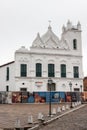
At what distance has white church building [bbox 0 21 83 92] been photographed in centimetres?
5381

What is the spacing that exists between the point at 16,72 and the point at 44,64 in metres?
6.01

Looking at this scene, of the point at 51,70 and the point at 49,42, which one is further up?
the point at 49,42

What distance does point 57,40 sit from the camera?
5884cm

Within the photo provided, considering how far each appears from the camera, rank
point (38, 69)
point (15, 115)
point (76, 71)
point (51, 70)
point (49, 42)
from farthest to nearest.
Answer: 1. point (76, 71)
2. point (49, 42)
3. point (51, 70)
4. point (38, 69)
5. point (15, 115)

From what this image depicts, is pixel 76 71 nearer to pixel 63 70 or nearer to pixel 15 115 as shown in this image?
pixel 63 70

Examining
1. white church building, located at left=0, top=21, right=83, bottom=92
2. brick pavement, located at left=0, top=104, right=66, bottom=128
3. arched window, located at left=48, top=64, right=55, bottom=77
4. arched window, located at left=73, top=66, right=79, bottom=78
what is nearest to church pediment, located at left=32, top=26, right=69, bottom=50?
white church building, located at left=0, top=21, right=83, bottom=92

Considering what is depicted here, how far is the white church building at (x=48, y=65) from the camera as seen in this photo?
5381 cm

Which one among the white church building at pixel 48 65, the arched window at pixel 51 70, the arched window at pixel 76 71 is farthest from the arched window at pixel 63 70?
the arched window at pixel 76 71

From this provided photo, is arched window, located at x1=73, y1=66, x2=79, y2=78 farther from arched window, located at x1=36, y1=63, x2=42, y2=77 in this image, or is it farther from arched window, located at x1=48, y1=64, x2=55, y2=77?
arched window, located at x1=36, y1=63, x2=42, y2=77

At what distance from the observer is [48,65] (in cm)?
5638

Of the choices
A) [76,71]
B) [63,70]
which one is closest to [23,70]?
[63,70]

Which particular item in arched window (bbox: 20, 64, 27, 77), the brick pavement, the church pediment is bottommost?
the brick pavement

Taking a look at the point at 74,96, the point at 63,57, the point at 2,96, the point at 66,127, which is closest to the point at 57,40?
the point at 63,57

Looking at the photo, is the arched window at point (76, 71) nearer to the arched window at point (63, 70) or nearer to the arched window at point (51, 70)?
the arched window at point (63, 70)
